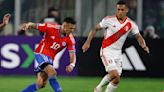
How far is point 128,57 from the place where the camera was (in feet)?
68.5

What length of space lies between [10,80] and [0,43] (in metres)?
1.66

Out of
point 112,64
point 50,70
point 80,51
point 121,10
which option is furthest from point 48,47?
point 80,51

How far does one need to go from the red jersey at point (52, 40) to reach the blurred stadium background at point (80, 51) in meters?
2.96

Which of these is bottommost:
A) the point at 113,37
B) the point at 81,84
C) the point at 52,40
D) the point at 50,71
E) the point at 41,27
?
the point at 81,84

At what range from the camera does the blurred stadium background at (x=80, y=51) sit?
19.3 meters

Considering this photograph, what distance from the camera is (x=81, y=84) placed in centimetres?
1870

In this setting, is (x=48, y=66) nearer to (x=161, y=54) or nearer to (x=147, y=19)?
(x=161, y=54)

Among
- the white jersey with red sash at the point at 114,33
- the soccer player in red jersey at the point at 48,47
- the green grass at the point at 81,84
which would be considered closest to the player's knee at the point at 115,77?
the white jersey with red sash at the point at 114,33

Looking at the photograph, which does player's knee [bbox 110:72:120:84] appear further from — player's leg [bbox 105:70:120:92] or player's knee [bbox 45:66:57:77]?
player's knee [bbox 45:66:57:77]

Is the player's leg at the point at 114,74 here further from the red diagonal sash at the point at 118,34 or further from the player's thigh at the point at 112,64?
the red diagonal sash at the point at 118,34

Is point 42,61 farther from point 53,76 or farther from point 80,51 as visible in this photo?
point 80,51

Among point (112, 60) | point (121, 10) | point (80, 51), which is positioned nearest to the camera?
point (121, 10)

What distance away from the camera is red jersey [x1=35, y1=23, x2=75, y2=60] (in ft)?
45.1

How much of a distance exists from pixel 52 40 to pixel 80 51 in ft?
23.6
